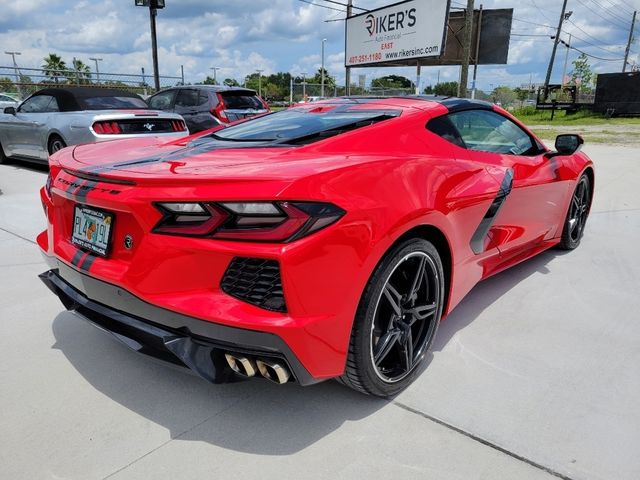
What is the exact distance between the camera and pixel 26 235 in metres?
4.64

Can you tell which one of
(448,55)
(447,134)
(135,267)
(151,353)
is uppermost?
(448,55)

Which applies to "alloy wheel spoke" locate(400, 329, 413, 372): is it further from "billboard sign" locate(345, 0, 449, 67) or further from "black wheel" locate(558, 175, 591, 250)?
"billboard sign" locate(345, 0, 449, 67)

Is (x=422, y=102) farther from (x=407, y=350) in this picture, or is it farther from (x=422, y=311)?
(x=407, y=350)

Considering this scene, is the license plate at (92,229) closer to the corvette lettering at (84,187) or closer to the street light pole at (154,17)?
the corvette lettering at (84,187)

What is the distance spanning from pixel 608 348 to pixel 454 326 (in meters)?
0.81

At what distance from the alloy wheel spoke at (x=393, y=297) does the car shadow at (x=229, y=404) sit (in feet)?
1.38

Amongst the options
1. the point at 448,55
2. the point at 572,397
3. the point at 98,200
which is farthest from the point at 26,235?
the point at 448,55

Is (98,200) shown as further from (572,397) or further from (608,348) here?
(608,348)

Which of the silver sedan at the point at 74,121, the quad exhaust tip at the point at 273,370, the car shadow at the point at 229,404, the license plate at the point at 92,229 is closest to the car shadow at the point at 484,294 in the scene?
the car shadow at the point at 229,404

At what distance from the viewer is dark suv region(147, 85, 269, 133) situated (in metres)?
10.5

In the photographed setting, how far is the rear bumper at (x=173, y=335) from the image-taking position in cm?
171

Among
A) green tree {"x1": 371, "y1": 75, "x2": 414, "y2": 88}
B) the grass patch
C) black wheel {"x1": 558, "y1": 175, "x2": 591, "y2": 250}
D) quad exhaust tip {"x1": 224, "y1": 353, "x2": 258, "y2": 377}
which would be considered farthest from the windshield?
green tree {"x1": 371, "y1": 75, "x2": 414, "y2": 88}

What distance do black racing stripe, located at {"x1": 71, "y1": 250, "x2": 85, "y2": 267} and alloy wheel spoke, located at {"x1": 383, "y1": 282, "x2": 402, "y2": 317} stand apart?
1293 mm

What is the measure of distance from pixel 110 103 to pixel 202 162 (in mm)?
6799
